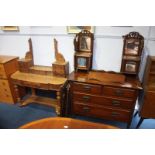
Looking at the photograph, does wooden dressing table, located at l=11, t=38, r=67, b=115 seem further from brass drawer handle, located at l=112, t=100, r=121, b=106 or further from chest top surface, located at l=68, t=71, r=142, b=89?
brass drawer handle, located at l=112, t=100, r=121, b=106

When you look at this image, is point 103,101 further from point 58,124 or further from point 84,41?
point 58,124

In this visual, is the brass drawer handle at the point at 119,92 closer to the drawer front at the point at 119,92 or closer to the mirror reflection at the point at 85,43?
the drawer front at the point at 119,92

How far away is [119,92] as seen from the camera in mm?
2111

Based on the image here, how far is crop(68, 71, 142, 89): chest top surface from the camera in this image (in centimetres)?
209

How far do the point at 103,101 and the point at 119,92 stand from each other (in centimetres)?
30

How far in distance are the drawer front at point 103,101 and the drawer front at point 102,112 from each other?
0.08m

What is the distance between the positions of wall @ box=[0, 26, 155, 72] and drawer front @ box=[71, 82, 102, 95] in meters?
0.55

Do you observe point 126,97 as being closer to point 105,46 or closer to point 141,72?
point 141,72

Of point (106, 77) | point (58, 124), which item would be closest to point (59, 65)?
point (106, 77)

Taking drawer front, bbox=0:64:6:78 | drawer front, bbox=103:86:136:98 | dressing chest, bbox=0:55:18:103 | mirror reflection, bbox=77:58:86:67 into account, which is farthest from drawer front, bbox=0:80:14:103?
drawer front, bbox=103:86:136:98

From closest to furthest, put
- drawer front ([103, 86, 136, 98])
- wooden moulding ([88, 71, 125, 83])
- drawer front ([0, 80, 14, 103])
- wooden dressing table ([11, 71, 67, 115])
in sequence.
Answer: drawer front ([103, 86, 136, 98]), wooden moulding ([88, 71, 125, 83]), wooden dressing table ([11, 71, 67, 115]), drawer front ([0, 80, 14, 103])
